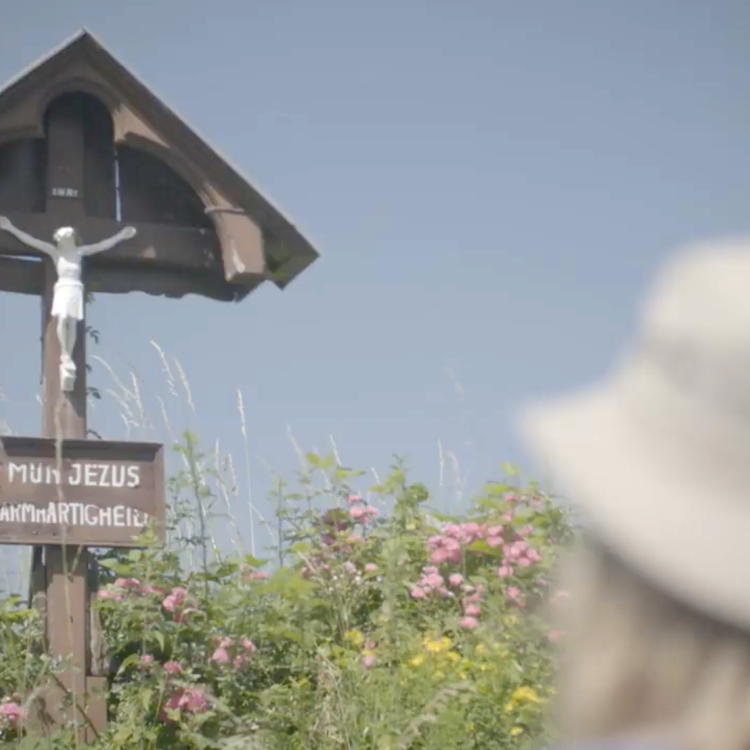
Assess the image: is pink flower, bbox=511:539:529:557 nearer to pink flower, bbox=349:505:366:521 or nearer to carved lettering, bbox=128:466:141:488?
pink flower, bbox=349:505:366:521

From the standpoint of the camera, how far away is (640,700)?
0.87 m

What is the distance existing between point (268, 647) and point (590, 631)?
157 inches

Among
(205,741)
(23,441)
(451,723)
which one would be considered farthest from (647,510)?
(23,441)

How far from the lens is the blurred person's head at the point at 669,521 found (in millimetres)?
831

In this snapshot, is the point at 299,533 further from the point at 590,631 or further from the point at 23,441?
the point at 590,631

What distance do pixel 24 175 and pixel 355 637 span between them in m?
2.71

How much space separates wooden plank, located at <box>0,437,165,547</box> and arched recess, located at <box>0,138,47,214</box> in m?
1.17

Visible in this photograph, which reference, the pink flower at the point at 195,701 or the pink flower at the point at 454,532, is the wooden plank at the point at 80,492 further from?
the pink flower at the point at 454,532

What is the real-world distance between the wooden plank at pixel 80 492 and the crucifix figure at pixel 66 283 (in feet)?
1.17

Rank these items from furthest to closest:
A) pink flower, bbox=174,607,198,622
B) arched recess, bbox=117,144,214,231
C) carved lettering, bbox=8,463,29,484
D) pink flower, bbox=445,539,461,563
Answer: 1. arched recess, bbox=117,144,214,231
2. carved lettering, bbox=8,463,29,484
3. pink flower, bbox=445,539,461,563
4. pink flower, bbox=174,607,198,622

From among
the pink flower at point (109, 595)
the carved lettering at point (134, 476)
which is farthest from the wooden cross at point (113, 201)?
the pink flower at point (109, 595)

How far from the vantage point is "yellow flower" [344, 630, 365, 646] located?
4.42 meters

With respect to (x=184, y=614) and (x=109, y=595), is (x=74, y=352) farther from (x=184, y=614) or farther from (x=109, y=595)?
(x=184, y=614)

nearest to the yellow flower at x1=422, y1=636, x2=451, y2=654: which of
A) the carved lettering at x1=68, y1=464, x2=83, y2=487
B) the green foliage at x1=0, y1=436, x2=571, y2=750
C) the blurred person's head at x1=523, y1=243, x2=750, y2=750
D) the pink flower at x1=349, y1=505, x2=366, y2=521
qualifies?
the green foliage at x1=0, y1=436, x2=571, y2=750
